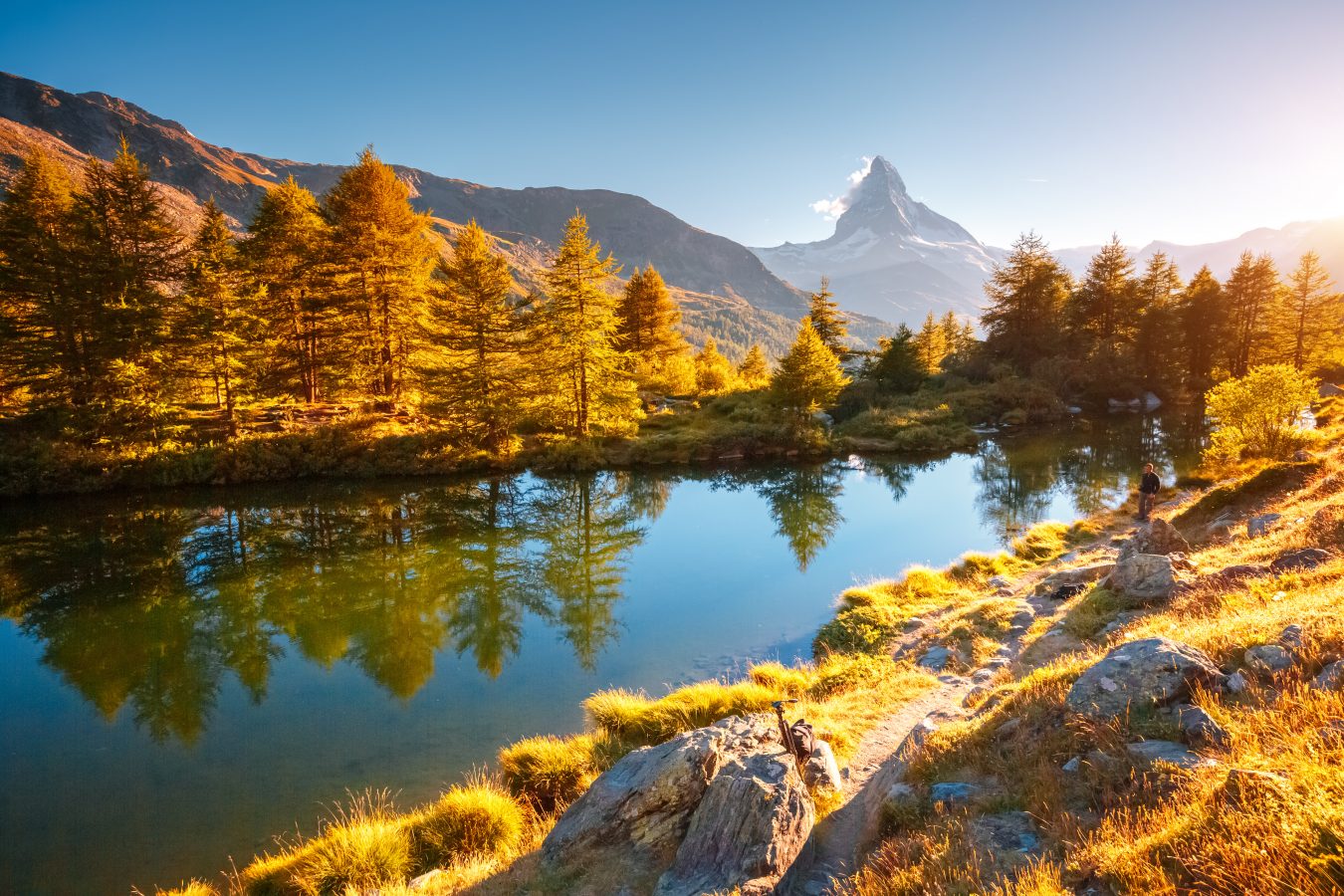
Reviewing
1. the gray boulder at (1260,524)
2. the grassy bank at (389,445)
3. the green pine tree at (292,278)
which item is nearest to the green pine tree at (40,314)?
the grassy bank at (389,445)

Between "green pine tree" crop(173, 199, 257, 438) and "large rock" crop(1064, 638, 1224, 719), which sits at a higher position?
"green pine tree" crop(173, 199, 257, 438)

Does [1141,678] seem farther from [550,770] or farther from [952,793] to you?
[550,770]

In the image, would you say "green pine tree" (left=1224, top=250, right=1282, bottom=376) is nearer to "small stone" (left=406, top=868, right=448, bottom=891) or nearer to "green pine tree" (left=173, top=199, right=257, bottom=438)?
"small stone" (left=406, top=868, right=448, bottom=891)

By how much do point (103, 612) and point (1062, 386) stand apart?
64.4m

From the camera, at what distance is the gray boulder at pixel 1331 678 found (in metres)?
4.84

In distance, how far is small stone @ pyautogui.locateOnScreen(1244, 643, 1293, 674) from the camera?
5.56 m

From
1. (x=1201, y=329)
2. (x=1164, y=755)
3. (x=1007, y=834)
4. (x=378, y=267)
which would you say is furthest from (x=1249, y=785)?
(x=1201, y=329)

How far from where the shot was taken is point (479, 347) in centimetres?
3128

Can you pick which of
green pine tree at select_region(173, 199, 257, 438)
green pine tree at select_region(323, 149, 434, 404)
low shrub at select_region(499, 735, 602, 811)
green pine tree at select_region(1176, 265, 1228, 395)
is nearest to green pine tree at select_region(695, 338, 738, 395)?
green pine tree at select_region(323, 149, 434, 404)

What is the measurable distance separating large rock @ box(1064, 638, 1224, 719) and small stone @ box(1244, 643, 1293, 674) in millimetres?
295

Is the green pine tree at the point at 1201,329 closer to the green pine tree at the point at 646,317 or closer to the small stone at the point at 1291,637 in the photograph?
the green pine tree at the point at 646,317

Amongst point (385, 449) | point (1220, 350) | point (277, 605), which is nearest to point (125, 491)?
point (385, 449)

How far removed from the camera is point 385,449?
3036 cm

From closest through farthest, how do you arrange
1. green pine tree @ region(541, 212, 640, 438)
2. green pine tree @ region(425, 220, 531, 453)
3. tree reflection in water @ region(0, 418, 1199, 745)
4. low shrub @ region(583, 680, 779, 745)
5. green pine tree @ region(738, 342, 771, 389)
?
low shrub @ region(583, 680, 779, 745), tree reflection in water @ region(0, 418, 1199, 745), green pine tree @ region(425, 220, 531, 453), green pine tree @ region(541, 212, 640, 438), green pine tree @ region(738, 342, 771, 389)
